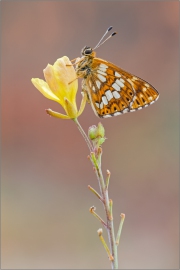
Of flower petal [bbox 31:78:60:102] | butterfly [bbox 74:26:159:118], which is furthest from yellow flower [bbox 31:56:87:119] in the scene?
butterfly [bbox 74:26:159:118]

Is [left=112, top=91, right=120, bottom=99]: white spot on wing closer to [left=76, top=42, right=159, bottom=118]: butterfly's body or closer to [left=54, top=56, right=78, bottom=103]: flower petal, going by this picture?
[left=76, top=42, right=159, bottom=118]: butterfly's body

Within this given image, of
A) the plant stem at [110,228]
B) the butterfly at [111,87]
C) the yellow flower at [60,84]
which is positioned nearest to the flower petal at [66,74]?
the yellow flower at [60,84]

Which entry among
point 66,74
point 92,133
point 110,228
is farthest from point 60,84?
point 110,228

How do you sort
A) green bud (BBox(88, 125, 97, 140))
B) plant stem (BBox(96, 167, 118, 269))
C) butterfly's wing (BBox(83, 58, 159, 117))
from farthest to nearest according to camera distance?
1. butterfly's wing (BBox(83, 58, 159, 117))
2. green bud (BBox(88, 125, 97, 140))
3. plant stem (BBox(96, 167, 118, 269))

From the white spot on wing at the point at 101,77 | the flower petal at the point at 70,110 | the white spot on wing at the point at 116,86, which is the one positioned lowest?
the flower petal at the point at 70,110

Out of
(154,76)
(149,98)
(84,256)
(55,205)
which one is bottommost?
(84,256)

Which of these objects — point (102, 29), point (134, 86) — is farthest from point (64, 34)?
point (134, 86)

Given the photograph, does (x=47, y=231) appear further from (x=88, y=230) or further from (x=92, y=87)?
(x=92, y=87)

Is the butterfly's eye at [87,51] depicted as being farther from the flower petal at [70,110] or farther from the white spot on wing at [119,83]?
the flower petal at [70,110]
